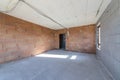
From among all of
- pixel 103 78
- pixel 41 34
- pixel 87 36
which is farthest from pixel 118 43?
pixel 41 34

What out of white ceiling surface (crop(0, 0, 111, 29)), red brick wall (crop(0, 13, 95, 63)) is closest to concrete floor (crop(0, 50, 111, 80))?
red brick wall (crop(0, 13, 95, 63))

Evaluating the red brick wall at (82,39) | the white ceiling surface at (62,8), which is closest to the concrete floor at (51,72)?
the white ceiling surface at (62,8)

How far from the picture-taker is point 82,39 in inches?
306

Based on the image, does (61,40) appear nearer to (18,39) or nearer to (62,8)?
(18,39)

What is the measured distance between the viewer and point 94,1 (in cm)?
301

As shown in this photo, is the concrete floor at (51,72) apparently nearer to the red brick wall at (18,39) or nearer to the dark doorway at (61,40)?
the red brick wall at (18,39)

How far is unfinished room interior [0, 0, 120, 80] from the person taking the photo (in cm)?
282

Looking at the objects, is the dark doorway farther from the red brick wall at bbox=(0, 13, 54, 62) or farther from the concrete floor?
the concrete floor

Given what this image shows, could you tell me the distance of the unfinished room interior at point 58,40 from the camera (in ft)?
9.25

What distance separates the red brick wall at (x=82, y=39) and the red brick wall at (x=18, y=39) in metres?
2.69

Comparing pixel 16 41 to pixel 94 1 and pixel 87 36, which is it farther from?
pixel 87 36

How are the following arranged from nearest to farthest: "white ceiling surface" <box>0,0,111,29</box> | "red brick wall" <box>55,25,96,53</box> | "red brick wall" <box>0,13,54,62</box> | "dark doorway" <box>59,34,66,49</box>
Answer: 1. "white ceiling surface" <box>0,0,111,29</box>
2. "red brick wall" <box>0,13,54,62</box>
3. "red brick wall" <box>55,25,96,53</box>
4. "dark doorway" <box>59,34,66,49</box>

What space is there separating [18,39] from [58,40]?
527 centimetres

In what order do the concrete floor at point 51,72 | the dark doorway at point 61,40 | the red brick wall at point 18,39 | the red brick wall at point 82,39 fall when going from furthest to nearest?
the dark doorway at point 61,40 < the red brick wall at point 82,39 < the red brick wall at point 18,39 < the concrete floor at point 51,72
